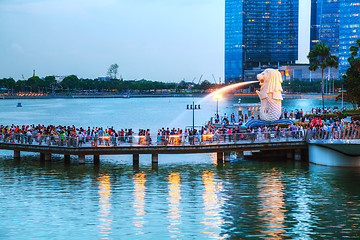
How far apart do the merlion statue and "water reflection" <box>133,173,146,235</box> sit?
604 inches

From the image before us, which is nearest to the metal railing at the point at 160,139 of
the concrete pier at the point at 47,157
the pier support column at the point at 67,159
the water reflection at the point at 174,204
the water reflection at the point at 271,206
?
the concrete pier at the point at 47,157

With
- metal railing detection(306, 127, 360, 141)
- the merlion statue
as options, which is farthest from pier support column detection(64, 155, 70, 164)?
metal railing detection(306, 127, 360, 141)

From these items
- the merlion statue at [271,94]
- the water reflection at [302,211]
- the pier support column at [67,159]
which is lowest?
the water reflection at [302,211]

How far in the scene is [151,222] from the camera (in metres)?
27.7

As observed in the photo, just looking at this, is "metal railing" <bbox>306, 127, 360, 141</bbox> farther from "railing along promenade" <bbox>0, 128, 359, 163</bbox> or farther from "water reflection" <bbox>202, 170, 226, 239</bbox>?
"water reflection" <bbox>202, 170, 226, 239</bbox>

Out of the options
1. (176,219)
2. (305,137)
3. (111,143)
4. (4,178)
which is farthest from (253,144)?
(4,178)

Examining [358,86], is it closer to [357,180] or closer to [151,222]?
[357,180]

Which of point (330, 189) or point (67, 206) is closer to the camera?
point (67, 206)

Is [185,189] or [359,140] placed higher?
[359,140]

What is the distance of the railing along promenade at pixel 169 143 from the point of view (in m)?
42.1

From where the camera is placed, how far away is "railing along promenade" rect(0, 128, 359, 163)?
4206cm

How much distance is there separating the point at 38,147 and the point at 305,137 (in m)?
22.2

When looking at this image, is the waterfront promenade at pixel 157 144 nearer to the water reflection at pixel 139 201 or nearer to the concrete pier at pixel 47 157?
the concrete pier at pixel 47 157

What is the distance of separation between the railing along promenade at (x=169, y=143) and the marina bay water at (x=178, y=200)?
158cm
